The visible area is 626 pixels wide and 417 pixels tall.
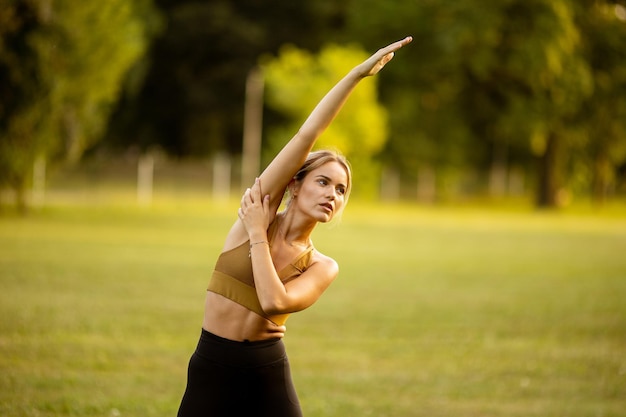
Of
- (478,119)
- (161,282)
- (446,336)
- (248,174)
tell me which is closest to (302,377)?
(446,336)

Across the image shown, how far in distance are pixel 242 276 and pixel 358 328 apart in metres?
8.45

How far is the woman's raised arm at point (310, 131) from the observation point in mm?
3803

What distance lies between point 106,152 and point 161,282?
4853 cm

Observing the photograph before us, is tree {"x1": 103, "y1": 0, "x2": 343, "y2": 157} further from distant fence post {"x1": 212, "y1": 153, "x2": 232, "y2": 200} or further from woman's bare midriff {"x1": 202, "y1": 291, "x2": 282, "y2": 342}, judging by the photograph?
woman's bare midriff {"x1": 202, "y1": 291, "x2": 282, "y2": 342}

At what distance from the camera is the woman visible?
3.82 meters

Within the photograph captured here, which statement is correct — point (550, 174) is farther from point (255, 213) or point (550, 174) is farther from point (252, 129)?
point (255, 213)

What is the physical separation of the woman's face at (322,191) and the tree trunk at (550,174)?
4758 cm

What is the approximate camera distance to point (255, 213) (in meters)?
3.86

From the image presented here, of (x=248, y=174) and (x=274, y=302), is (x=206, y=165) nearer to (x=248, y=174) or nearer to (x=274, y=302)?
(x=248, y=174)

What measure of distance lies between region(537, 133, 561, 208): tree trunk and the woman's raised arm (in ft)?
156

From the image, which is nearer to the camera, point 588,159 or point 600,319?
point 600,319

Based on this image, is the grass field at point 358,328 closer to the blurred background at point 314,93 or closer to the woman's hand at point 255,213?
the woman's hand at point 255,213

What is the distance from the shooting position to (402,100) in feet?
188

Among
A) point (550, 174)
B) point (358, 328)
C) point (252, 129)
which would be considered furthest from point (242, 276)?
point (252, 129)
